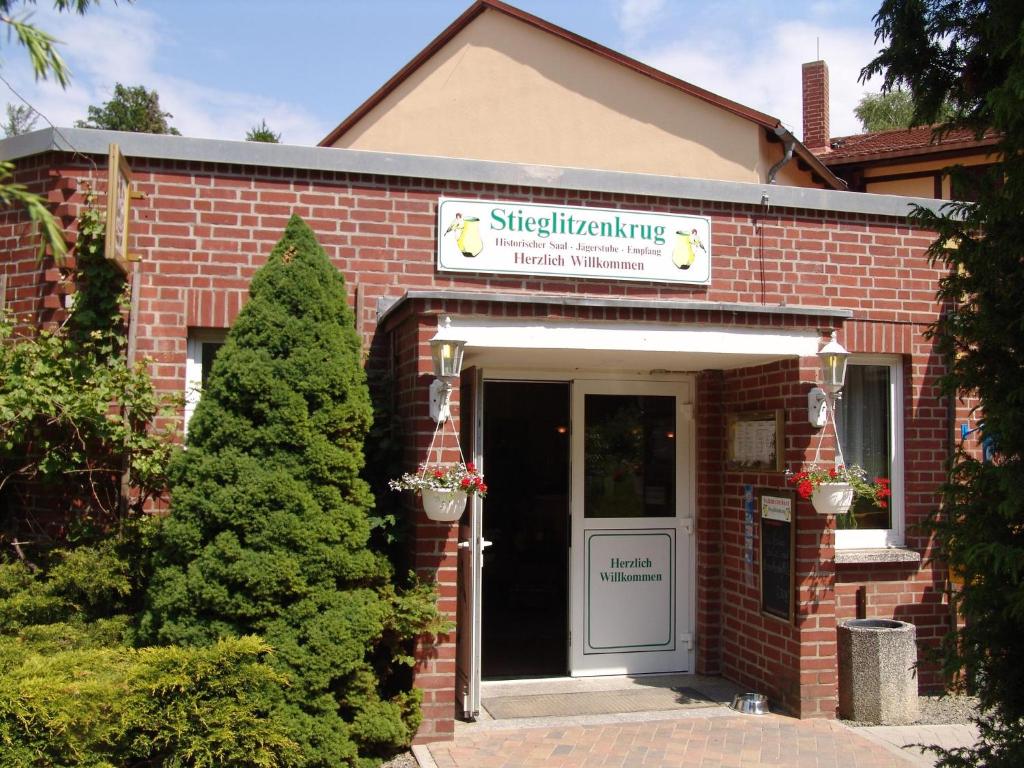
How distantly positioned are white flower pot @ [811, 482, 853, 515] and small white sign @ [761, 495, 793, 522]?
272 mm

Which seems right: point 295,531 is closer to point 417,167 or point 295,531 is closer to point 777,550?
point 417,167

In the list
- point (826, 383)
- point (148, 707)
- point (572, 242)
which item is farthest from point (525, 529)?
point (148, 707)

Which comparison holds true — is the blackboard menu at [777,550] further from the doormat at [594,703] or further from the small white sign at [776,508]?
the doormat at [594,703]

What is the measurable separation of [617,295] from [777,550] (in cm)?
222

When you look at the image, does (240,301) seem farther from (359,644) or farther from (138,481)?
(359,644)

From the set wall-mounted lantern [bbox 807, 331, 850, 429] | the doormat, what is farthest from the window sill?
the doormat

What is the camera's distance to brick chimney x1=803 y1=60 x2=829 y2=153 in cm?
2083

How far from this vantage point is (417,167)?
704 centimetres

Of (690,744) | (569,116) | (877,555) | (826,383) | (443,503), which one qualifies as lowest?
(690,744)

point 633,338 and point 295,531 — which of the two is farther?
point 633,338

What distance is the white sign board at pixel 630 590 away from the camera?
7.59 m

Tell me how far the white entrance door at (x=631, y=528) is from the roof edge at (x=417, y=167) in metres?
1.57

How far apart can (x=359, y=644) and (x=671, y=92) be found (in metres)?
→ 12.2

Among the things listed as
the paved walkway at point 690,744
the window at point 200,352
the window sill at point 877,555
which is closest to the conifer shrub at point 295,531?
the paved walkway at point 690,744
